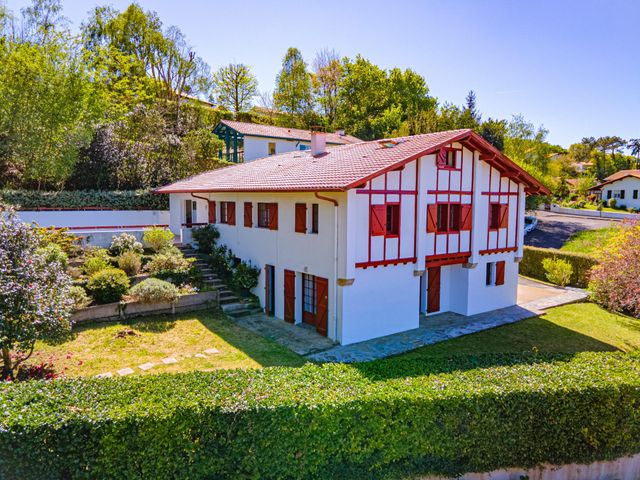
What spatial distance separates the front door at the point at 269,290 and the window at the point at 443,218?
7.10 meters

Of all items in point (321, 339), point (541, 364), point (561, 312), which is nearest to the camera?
point (541, 364)

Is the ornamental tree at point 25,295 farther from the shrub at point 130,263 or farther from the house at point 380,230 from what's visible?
the house at point 380,230

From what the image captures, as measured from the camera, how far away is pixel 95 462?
6.64 meters

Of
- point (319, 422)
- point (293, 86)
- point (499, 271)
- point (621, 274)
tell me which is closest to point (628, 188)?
point (293, 86)

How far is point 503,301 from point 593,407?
12.3m

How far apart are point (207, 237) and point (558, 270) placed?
1982 centimetres

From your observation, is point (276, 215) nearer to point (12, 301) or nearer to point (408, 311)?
point (408, 311)

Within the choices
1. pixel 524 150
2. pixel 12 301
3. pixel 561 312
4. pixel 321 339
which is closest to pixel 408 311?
pixel 321 339

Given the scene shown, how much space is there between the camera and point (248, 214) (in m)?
19.2

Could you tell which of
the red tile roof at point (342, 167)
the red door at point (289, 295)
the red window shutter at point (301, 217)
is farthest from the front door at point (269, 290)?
the red tile roof at point (342, 167)

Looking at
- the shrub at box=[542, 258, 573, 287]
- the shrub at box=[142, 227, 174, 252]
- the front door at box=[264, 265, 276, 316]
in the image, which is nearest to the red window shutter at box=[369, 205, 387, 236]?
the front door at box=[264, 265, 276, 316]

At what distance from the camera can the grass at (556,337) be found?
14.8 metres

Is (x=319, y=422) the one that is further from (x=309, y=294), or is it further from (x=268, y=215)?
(x=268, y=215)

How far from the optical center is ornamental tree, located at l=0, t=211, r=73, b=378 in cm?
1013
